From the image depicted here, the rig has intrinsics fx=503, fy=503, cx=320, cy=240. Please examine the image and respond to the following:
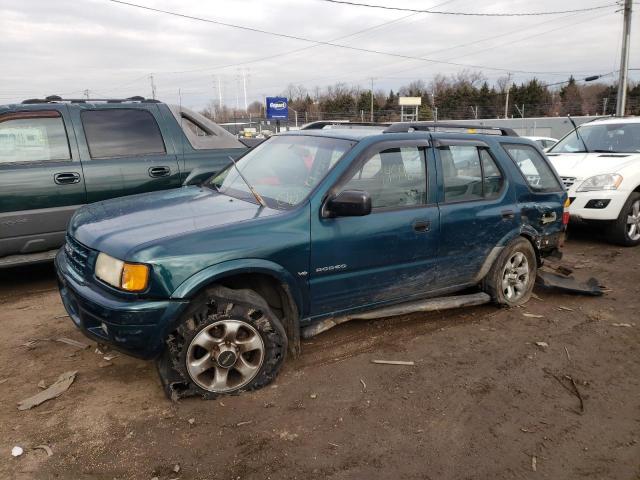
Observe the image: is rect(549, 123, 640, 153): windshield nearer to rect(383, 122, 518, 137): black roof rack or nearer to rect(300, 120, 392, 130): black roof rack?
rect(383, 122, 518, 137): black roof rack

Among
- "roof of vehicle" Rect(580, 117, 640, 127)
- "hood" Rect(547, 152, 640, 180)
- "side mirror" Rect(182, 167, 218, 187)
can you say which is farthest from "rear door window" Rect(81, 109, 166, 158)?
"roof of vehicle" Rect(580, 117, 640, 127)

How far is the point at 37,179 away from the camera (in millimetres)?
4977

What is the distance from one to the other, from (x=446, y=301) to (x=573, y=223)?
4.28 m

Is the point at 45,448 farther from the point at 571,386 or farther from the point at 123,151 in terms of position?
the point at 123,151

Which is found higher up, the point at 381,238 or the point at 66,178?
the point at 66,178

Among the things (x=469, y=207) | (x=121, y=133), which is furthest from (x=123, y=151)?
(x=469, y=207)

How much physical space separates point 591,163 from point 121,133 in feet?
22.0

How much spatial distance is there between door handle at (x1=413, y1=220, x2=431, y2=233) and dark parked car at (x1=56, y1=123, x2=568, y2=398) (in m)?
0.01

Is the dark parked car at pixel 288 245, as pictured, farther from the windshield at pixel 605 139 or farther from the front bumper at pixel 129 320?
the windshield at pixel 605 139

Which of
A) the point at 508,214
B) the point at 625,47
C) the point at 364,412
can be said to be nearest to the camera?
the point at 364,412

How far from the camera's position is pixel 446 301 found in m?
4.47

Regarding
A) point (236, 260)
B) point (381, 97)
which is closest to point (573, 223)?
point (236, 260)

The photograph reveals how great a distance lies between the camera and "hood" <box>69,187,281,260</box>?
311 centimetres

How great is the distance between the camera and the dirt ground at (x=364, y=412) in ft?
8.80
